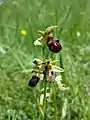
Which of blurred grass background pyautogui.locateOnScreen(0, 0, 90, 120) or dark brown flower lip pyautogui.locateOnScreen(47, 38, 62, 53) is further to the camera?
blurred grass background pyautogui.locateOnScreen(0, 0, 90, 120)

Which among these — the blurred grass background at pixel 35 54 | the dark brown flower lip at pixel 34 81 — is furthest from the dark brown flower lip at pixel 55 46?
the blurred grass background at pixel 35 54

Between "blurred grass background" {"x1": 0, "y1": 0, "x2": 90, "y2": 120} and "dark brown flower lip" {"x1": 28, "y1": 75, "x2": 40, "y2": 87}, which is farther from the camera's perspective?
"blurred grass background" {"x1": 0, "y1": 0, "x2": 90, "y2": 120}

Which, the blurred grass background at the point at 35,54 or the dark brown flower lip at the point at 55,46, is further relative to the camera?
the blurred grass background at the point at 35,54

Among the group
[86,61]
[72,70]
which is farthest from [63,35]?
[72,70]

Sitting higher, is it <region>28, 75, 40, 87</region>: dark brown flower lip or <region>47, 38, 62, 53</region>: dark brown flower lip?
<region>47, 38, 62, 53</region>: dark brown flower lip

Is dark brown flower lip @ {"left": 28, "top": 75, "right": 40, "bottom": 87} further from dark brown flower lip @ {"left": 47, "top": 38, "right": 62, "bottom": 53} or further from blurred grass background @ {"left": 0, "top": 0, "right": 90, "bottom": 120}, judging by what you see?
blurred grass background @ {"left": 0, "top": 0, "right": 90, "bottom": 120}

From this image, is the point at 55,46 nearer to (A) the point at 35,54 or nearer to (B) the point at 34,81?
(B) the point at 34,81

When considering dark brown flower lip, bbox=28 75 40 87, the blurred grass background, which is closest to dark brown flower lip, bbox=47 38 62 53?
dark brown flower lip, bbox=28 75 40 87

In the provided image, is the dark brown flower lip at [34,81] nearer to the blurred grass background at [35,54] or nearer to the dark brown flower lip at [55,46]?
the dark brown flower lip at [55,46]

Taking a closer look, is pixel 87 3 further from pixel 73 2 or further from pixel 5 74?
pixel 5 74
